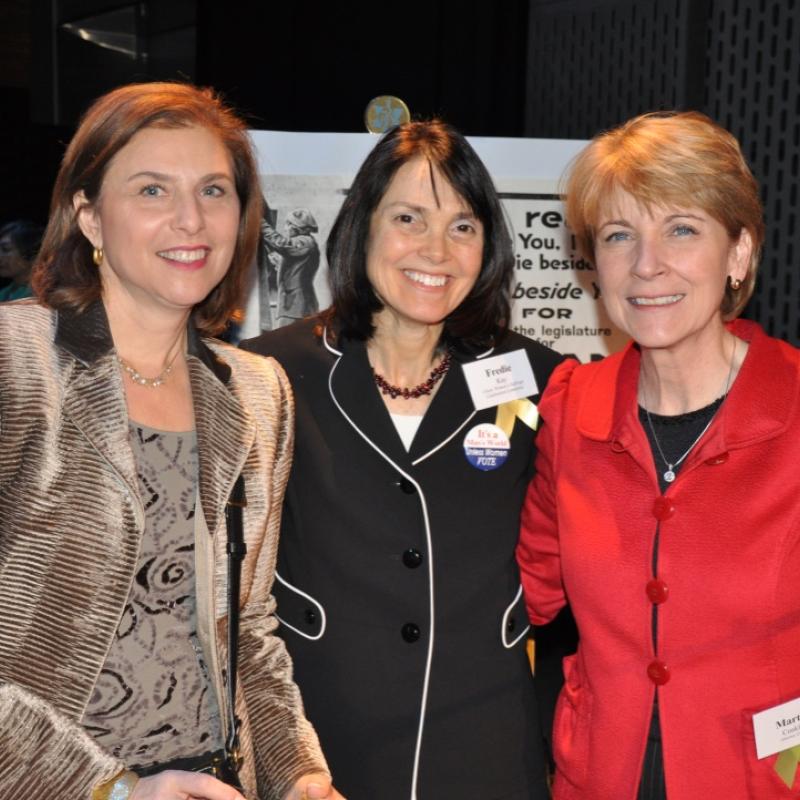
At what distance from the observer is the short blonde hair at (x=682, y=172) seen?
2250mm

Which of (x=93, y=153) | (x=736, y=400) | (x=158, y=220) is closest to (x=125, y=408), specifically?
(x=158, y=220)

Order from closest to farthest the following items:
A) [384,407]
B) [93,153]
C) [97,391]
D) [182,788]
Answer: [182,788], [97,391], [93,153], [384,407]

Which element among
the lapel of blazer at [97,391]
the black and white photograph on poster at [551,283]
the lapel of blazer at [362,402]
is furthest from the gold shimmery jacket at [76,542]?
the black and white photograph on poster at [551,283]

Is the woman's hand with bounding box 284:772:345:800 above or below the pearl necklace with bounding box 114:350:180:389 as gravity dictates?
below

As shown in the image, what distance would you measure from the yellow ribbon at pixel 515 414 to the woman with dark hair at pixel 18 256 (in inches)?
171

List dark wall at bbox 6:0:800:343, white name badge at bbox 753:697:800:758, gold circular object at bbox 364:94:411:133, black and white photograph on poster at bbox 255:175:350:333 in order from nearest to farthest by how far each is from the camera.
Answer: white name badge at bbox 753:697:800:758 < gold circular object at bbox 364:94:411:133 < black and white photograph on poster at bbox 255:175:350:333 < dark wall at bbox 6:0:800:343

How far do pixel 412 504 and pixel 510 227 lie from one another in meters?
1.47

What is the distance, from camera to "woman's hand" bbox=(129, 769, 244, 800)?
6.07 ft

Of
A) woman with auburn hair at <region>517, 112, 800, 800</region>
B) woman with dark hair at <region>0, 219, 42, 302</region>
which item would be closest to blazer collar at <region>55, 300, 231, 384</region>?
woman with auburn hair at <region>517, 112, 800, 800</region>

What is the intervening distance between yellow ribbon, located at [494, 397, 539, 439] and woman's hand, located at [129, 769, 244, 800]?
111 cm

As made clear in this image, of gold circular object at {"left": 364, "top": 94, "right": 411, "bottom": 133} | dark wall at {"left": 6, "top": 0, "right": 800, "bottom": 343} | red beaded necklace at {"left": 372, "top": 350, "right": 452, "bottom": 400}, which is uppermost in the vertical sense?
dark wall at {"left": 6, "top": 0, "right": 800, "bottom": 343}

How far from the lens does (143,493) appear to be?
80.5 inches

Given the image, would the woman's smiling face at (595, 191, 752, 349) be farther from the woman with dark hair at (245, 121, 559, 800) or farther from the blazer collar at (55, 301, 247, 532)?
the blazer collar at (55, 301, 247, 532)

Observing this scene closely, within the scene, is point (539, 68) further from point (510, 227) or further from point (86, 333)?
point (86, 333)
